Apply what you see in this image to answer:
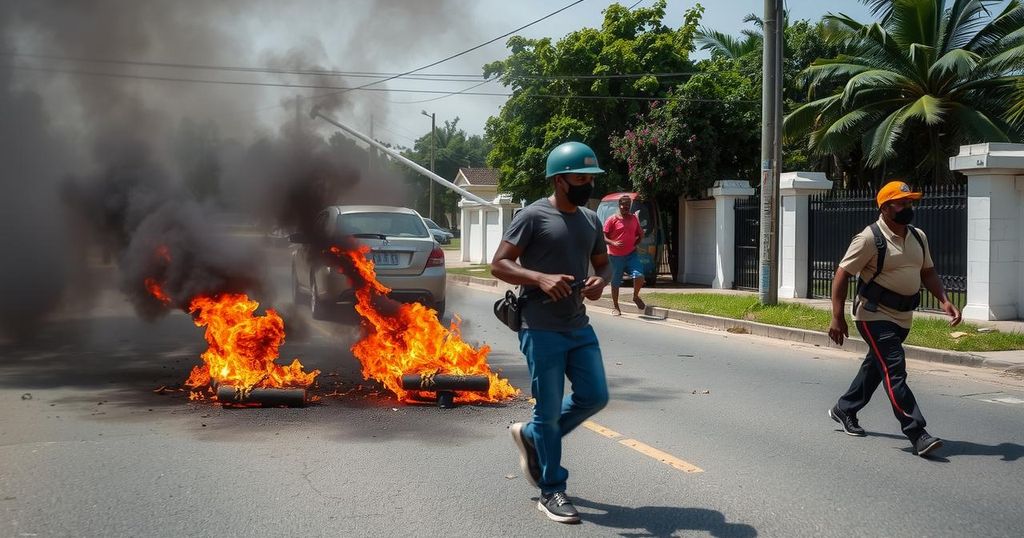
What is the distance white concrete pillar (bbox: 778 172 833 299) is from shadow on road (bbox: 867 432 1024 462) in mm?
10112

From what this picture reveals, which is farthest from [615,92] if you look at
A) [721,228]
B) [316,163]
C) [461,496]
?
[461,496]

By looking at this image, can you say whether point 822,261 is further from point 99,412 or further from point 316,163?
point 99,412

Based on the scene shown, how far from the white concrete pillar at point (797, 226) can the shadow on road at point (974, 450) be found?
10.1 m

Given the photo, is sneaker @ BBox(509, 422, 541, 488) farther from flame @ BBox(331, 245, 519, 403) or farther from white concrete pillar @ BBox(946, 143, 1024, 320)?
white concrete pillar @ BBox(946, 143, 1024, 320)

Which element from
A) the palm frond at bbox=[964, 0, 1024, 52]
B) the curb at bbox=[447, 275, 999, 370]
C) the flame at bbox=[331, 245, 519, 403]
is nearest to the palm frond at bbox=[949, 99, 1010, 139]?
the palm frond at bbox=[964, 0, 1024, 52]

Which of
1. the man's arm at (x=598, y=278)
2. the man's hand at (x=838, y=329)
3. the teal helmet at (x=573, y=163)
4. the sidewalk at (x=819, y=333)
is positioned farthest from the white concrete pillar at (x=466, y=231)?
the teal helmet at (x=573, y=163)

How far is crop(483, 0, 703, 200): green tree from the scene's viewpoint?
2169cm

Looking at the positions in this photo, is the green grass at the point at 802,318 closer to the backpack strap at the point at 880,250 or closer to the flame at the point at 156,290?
the backpack strap at the point at 880,250

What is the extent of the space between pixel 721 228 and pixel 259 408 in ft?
42.8

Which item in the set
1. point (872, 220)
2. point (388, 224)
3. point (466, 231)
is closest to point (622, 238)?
point (388, 224)

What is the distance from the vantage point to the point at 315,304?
11.1 meters

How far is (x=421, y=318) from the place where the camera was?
24.5ft

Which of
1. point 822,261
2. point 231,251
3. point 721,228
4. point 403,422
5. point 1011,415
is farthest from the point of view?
point 721,228

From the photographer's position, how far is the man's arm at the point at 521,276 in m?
4.05
